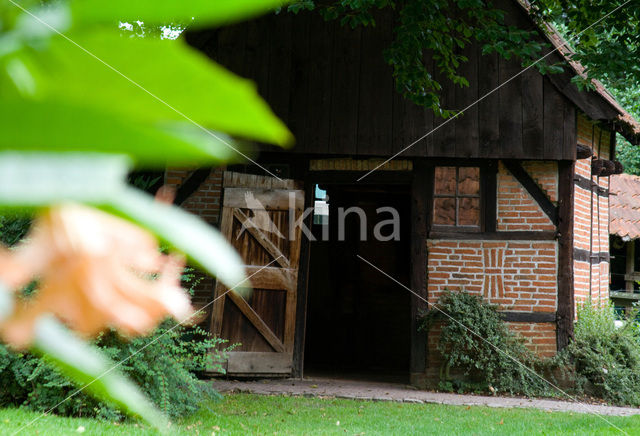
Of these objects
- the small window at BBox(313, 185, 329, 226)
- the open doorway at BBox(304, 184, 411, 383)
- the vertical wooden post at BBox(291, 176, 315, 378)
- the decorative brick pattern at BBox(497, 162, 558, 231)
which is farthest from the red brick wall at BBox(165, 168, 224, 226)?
the open doorway at BBox(304, 184, 411, 383)

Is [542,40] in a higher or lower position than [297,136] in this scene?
higher

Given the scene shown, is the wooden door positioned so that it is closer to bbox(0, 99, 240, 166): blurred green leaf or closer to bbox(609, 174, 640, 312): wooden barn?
bbox(0, 99, 240, 166): blurred green leaf

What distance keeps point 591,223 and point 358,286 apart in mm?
4155

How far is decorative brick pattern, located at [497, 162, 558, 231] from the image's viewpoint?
7.51 meters

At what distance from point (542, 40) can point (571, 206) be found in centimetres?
185

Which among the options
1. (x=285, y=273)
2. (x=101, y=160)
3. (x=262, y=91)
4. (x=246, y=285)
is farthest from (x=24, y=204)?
(x=262, y=91)

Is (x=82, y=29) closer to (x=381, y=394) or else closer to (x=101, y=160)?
(x=101, y=160)

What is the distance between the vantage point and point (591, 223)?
352 inches

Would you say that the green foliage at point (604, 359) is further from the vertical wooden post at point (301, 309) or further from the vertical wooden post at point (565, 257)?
the vertical wooden post at point (301, 309)

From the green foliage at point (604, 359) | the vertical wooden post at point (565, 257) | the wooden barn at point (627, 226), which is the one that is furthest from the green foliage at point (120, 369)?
the wooden barn at point (627, 226)

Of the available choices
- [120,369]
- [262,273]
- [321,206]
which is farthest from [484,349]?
[321,206]

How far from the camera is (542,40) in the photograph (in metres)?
7.31

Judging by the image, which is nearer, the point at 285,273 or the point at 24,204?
the point at 24,204

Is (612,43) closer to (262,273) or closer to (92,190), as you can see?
(262,273)
